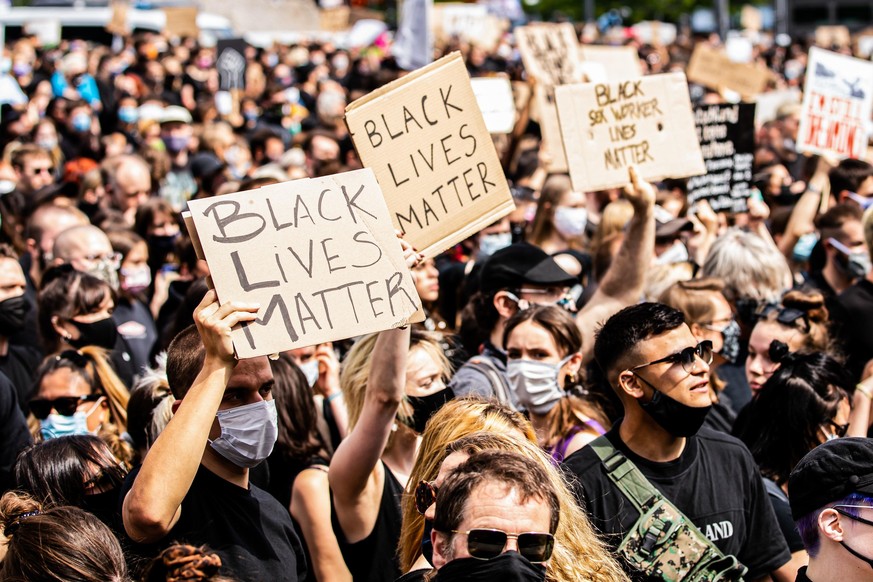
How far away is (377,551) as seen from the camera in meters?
3.94

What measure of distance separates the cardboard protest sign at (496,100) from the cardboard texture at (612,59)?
8.48 ft

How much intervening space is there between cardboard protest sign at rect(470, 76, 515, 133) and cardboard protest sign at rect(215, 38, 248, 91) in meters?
7.87

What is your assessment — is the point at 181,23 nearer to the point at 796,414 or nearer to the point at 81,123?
the point at 81,123

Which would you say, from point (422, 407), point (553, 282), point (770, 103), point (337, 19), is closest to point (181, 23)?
point (770, 103)

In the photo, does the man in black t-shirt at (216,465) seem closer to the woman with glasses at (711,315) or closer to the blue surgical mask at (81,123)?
the woman with glasses at (711,315)

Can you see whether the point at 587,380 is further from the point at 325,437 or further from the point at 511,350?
the point at 325,437

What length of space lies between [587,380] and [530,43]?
18.0 feet

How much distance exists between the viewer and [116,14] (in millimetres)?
21438

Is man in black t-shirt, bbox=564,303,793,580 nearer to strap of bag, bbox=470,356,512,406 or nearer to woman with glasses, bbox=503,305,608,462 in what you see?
woman with glasses, bbox=503,305,608,462

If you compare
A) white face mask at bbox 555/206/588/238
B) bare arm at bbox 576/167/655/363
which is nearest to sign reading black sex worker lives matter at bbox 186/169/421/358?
bare arm at bbox 576/167/655/363

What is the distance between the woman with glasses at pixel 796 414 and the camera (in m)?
4.41

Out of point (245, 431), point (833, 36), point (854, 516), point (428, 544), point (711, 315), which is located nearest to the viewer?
point (428, 544)

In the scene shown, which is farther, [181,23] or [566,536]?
[181,23]

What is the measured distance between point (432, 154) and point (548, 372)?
1.08 m
